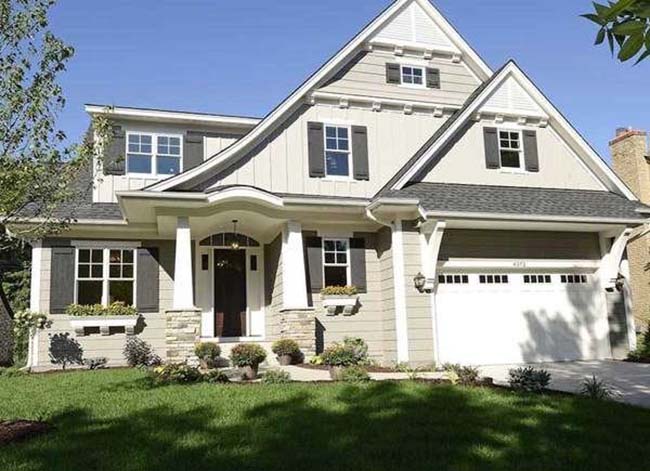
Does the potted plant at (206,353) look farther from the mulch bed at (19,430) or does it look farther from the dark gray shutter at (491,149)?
the dark gray shutter at (491,149)

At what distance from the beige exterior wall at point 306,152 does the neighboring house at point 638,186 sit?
9.81 metres

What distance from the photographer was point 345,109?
15062 millimetres

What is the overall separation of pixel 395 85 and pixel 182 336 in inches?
315

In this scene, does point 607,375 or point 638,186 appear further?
point 638,186

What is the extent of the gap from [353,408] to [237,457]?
2.25 meters

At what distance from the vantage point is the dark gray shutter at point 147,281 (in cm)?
1448

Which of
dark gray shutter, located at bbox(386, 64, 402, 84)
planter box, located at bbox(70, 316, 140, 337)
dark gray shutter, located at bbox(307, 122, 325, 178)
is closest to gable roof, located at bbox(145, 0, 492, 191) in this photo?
dark gray shutter, located at bbox(307, 122, 325, 178)

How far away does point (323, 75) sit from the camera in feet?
48.5

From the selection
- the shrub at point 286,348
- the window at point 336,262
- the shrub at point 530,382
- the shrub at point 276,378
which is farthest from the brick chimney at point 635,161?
the shrub at point 276,378

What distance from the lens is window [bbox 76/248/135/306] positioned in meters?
14.3

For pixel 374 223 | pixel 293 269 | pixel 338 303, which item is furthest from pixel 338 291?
pixel 374 223

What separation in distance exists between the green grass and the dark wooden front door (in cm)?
618

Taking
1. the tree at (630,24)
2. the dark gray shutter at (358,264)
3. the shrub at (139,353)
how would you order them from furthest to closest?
the dark gray shutter at (358,264) < the shrub at (139,353) < the tree at (630,24)

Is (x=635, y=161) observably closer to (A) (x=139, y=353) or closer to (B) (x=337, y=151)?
(B) (x=337, y=151)
